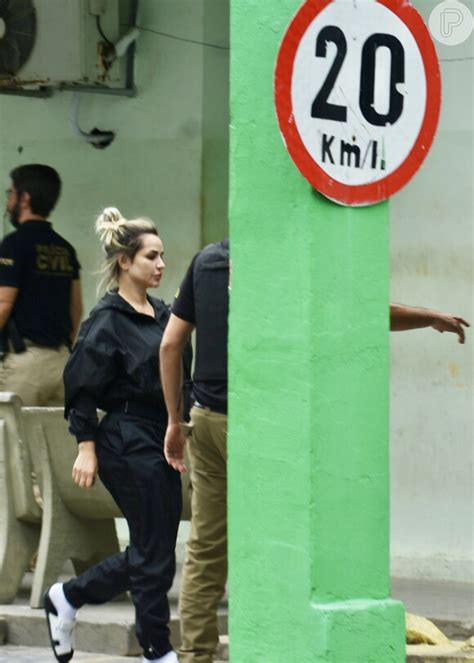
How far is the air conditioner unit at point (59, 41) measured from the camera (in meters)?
10.5

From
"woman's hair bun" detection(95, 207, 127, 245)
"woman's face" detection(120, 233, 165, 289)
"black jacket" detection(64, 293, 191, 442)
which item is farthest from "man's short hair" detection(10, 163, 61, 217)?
"black jacket" detection(64, 293, 191, 442)

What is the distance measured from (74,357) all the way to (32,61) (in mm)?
3519

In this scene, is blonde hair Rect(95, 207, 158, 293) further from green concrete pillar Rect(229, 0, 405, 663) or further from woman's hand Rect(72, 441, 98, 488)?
green concrete pillar Rect(229, 0, 405, 663)

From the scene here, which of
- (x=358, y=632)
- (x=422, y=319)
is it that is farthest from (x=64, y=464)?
(x=358, y=632)

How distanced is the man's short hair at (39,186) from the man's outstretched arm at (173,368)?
9.47 ft

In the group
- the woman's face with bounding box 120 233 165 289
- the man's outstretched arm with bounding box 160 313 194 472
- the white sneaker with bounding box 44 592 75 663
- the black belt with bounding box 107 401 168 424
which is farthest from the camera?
the white sneaker with bounding box 44 592 75 663

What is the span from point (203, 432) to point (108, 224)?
3.52 ft

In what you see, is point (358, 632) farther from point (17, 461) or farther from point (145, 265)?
point (17, 461)

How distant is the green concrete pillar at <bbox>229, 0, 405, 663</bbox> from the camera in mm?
5648

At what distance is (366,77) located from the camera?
573 centimetres

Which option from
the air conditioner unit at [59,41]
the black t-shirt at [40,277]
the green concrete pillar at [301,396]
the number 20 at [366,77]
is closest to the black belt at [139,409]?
the green concrete pillar at [301,396]

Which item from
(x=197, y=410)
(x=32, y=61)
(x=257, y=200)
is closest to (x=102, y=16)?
(x=32, y=61)

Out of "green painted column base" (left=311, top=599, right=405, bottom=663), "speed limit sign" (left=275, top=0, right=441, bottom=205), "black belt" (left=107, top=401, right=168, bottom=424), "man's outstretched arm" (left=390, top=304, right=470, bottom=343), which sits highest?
"speed limit sign" (left=275, top=0, right=441, bottom=205)

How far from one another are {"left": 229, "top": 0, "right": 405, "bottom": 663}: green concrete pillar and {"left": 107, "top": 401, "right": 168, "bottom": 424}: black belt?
61.3 inches
